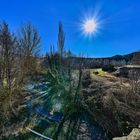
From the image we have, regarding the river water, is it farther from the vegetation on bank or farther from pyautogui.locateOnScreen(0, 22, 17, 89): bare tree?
pyautogui.locateOnScreen(0, 22, 17, 89): bare tree

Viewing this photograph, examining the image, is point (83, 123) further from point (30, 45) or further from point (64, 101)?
point (30, 45)

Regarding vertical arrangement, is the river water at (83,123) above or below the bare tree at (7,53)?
below

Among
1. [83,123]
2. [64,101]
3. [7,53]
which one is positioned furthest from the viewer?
[7,53]

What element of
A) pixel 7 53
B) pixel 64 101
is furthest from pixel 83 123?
pixel 7 53

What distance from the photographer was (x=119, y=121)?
23.0 ft

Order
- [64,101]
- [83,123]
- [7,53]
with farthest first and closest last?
[7,53], [64,101], [83,123]

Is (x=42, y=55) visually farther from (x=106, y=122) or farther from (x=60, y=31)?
(x=106, y=122)

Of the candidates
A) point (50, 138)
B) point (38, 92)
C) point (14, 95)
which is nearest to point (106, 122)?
point (50, 138)

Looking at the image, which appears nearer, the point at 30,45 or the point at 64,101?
the point at 64,101

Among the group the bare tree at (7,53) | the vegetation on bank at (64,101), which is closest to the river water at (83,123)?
the vegetation on bank at (64,101)

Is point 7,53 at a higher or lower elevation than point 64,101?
higher

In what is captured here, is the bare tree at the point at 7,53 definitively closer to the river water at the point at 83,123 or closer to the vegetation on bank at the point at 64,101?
the vegetation on bank at the point at 64,101

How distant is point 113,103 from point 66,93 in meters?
2.68

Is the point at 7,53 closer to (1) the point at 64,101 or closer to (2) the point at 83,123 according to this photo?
(1) the point at 64,101
